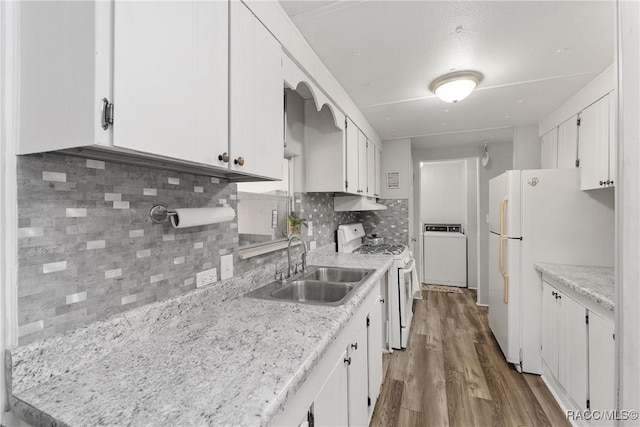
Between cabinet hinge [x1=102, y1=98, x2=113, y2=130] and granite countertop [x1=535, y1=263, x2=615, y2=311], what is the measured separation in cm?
222

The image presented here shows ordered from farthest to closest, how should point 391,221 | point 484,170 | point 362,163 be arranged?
point 484,170 → point 391,221 → point 362,163

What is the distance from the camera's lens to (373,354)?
73.1 inches

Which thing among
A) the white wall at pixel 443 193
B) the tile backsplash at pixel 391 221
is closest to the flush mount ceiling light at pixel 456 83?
the tile backsplash at pixel 391 221

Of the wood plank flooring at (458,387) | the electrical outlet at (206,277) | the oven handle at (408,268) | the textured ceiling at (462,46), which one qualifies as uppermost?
the textured ceiling at (462,46)

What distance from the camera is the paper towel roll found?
1017 millimetres

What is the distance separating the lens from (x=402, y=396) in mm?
2125

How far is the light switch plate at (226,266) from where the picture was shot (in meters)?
1.39

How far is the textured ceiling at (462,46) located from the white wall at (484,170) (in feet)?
5.04

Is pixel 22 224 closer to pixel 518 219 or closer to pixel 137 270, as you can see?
pixel 137 270

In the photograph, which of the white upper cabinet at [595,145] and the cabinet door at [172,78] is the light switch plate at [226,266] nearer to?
the cabinet door at [172,78]

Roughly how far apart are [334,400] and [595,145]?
8.75ft

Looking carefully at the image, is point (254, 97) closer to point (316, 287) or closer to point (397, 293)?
point (316, 287)

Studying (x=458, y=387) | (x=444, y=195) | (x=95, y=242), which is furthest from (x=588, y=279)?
(x=444, y=195)

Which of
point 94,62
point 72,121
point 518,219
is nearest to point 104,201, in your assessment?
point 72,121
